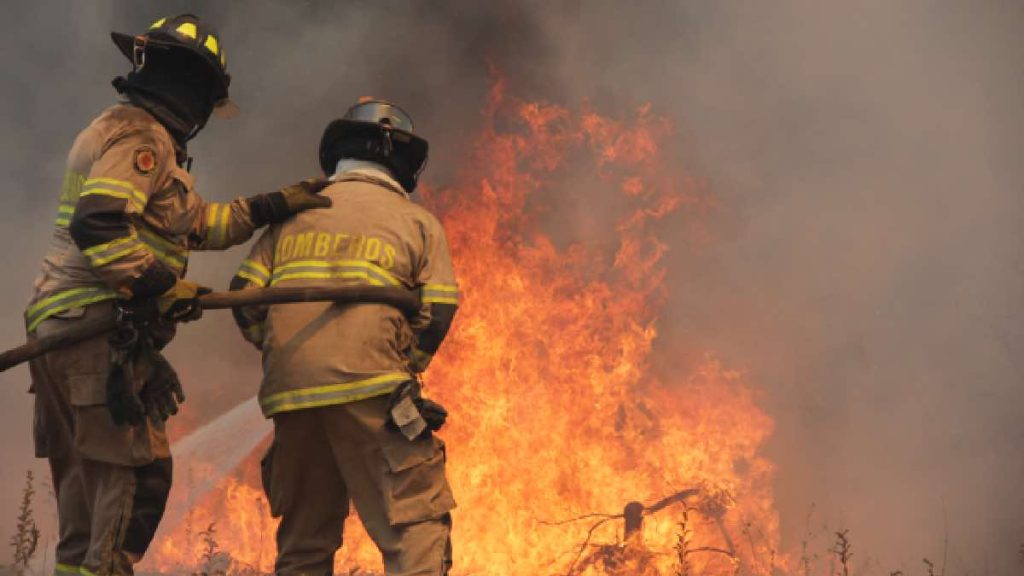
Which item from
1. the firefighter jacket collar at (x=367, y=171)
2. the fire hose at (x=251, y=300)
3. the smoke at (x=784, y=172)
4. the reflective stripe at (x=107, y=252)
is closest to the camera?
the reflective stripe at (x=107, y=252)

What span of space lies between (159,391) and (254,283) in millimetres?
606

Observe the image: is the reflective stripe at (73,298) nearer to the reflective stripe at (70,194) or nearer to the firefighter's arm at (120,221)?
the firefighter's arm at (120,221)

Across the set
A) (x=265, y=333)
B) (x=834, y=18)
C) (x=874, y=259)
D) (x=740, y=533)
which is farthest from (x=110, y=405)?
(x=834, y=18)

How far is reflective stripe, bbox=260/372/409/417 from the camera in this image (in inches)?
148

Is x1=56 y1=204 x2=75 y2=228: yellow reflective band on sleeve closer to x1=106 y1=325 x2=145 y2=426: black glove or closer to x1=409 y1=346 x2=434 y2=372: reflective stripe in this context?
x1=106 y1=325 x2=145 y2=426: black glove

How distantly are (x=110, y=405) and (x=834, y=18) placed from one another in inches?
374

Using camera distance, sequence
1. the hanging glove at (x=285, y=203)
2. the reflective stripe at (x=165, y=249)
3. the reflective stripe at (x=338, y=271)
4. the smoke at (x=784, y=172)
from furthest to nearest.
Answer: the smoke at (x=784, y=172), the hanging glove at (x=285, y=203), the reflective stripe at (x=338, y=271), the reflective stripe at (x=165, y=249)

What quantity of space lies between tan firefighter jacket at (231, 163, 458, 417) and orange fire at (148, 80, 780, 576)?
4992mm

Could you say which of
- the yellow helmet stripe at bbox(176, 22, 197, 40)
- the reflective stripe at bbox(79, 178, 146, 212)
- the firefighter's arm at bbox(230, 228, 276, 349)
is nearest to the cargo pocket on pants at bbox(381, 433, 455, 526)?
the firefighter's arm at bbox(230, 228, 276, 349)

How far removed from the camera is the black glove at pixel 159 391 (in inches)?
145

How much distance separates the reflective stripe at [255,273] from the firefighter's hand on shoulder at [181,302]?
21 centimetres

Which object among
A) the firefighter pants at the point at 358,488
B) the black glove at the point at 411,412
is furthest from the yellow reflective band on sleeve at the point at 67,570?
the black glove at the point at 411,412

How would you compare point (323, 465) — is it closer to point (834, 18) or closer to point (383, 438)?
point (383, 438)

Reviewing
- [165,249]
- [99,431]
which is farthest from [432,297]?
[99,431]
